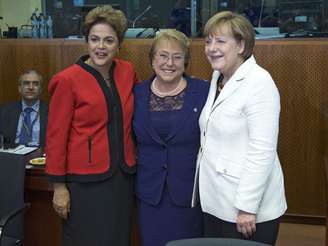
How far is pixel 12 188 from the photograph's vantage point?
2684 mm

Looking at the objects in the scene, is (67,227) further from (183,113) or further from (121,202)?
(183,113)

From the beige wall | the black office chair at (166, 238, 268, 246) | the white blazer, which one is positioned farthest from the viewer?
the beige wall

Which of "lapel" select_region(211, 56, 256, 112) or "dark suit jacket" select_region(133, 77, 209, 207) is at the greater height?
"lapel" select_region(211, 56, 256, 112)

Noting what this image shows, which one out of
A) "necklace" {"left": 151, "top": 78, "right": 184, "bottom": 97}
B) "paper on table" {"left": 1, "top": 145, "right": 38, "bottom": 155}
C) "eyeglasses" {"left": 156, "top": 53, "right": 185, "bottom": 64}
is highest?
"eyeglasses" {"left": 156, "top": 53, "right": 185, "bottom": 64}

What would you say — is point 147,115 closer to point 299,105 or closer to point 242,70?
point 242,70

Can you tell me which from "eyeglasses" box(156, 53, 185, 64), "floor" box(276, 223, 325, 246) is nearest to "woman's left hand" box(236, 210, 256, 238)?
"eyeglasses" box(156, 53, 185, 64)

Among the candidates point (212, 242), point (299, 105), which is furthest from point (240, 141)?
point (299, 105)

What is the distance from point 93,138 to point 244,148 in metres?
0.69

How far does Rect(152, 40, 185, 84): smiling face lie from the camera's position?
7.03 ft

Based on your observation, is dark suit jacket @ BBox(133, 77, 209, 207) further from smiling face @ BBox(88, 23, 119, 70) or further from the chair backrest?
the chair backrest

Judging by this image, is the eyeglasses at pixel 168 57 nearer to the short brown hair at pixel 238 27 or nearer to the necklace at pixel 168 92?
the necklace at pixel 168 92

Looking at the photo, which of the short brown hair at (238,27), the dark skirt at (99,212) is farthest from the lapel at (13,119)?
the short brown hair at (238,27)

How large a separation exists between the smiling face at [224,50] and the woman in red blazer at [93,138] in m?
0.50

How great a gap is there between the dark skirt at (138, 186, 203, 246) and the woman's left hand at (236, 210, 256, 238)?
36 cm
